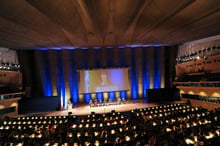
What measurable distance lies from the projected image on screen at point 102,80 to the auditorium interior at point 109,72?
0.15 metres

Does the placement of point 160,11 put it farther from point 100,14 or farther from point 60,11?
point 60,11

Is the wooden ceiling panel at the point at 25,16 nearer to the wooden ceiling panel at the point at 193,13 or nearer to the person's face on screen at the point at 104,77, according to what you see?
the wooden ceiling panel at the point at 193,13

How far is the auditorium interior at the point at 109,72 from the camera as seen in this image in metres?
5.54

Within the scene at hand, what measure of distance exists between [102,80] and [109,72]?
1620 millimetres

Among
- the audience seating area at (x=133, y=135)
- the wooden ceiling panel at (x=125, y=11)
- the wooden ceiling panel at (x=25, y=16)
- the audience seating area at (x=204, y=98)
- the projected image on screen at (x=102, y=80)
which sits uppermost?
the wooden ceiling panel at (x=125, y=11)

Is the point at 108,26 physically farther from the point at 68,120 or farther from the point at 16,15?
the point at 68,120

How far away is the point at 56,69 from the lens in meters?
15.5

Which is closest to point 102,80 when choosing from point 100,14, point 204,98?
point 100,14

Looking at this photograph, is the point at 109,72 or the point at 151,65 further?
the point at 151,65

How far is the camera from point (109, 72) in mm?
15906

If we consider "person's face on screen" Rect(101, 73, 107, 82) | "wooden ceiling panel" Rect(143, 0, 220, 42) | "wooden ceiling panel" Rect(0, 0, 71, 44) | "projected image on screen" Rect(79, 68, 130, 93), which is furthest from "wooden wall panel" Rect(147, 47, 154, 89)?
"wooden ceiling panel" Rect(0, 0, 71, 44)

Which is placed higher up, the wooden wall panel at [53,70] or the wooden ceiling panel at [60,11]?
the wooden ceiling panel at [60,11]

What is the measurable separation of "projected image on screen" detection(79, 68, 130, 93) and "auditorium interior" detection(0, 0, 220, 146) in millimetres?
150

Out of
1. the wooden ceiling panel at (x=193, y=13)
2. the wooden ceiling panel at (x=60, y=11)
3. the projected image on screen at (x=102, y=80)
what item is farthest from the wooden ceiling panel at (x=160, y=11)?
the projected image on screen at (x=102, y=80)
